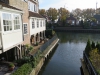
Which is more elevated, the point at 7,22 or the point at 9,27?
the point at 7,22

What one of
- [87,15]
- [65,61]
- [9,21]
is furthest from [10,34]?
[87,15]

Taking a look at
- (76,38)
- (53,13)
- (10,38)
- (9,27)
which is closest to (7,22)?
(9,27)

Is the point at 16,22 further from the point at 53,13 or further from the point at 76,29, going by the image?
the point at 53,13

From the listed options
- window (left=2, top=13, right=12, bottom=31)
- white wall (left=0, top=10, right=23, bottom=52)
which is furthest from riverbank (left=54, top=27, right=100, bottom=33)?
window (left=2, top=13, right=12, bottom=31)

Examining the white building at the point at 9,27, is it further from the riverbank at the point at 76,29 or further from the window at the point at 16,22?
the riverbank at the point at 76,29

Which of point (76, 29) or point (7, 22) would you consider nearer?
point (7, 22)

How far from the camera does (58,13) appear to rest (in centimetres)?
7175

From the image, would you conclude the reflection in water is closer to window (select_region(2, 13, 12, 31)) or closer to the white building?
the white building

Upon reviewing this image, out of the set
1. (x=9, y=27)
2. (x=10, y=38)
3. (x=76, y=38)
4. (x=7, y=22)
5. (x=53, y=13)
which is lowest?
(x=76, y=38)

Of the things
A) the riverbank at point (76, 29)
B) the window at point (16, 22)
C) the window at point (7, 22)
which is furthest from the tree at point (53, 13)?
the window at point (7, 22)

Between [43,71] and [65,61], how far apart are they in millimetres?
4662

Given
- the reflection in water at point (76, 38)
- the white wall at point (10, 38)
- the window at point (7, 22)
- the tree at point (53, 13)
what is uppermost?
the tree at point (53, 13)

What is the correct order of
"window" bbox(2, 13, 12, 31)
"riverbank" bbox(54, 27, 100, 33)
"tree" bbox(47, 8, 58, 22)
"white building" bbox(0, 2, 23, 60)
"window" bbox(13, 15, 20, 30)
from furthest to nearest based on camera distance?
"tree" bbox(47, 8, 58, 22)
"riverbank" bbox(54, 27, 100, 33)
"window" bbox(13, 15, 20, 30)
"window" bbox(2, 13, 12, 31)
"white building" bbox(0, 2, 23, 60)

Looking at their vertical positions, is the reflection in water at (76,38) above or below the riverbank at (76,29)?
below
